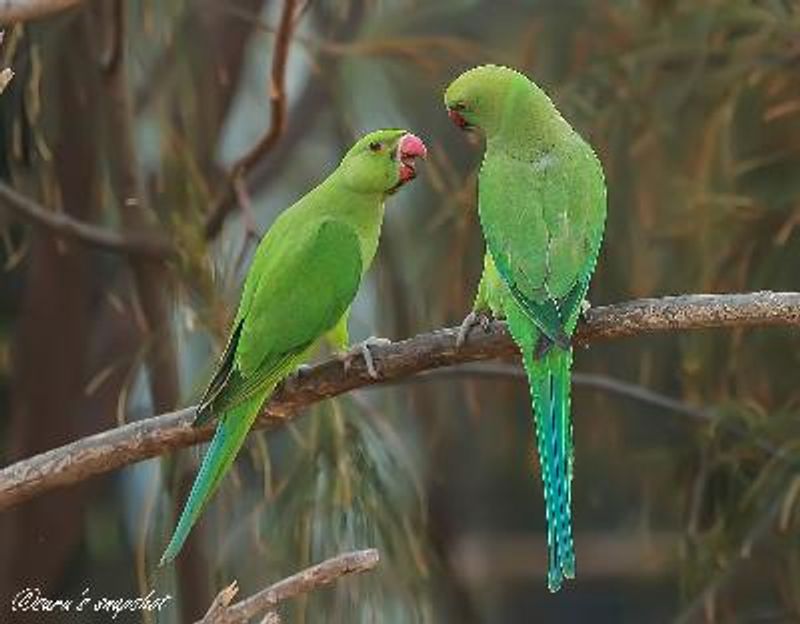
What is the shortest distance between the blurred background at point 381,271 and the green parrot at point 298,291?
11.8 inches

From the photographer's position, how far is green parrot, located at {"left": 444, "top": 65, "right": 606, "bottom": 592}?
111 cm

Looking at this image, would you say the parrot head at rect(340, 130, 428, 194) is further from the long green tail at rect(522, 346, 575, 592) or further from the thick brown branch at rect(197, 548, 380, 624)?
the thick brown branch at rect(197, 548, 380, 624)

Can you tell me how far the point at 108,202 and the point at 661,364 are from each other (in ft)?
2.14

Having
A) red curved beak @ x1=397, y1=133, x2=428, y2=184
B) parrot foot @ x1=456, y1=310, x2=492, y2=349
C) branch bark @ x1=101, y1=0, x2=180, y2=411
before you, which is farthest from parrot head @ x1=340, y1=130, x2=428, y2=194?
branch bark @ x1=101, y1=0, x2=180, y2=411

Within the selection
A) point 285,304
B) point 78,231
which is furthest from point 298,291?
point 78,231

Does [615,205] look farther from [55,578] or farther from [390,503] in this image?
[55,578]

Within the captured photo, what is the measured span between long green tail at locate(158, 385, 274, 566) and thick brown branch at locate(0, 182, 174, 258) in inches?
21.0

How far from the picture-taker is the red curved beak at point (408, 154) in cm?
123

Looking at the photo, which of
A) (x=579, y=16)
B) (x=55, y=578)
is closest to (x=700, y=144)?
(x=579, y=16)

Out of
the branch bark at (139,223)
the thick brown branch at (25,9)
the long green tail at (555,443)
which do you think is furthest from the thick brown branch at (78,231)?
the long green tail at (555,443)

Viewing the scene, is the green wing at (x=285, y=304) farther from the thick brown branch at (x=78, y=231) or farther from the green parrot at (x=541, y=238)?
the thick brown branch at (x=78, y=231)

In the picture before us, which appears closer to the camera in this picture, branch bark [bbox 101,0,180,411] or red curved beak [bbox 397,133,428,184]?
red curved beak [bbox 397,133,428,184]

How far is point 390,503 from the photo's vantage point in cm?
162

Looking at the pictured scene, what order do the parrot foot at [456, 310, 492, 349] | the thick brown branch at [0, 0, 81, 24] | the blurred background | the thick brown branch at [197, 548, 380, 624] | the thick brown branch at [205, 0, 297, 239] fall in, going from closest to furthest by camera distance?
the thick brown branch at [197, 548, 380, 624], the parrot foot at [456, 310, 492, 349], the thick brown branch at [0, 0, 81, 24], the thick brown branch at [205, 0, 297, 239], the blurred background
